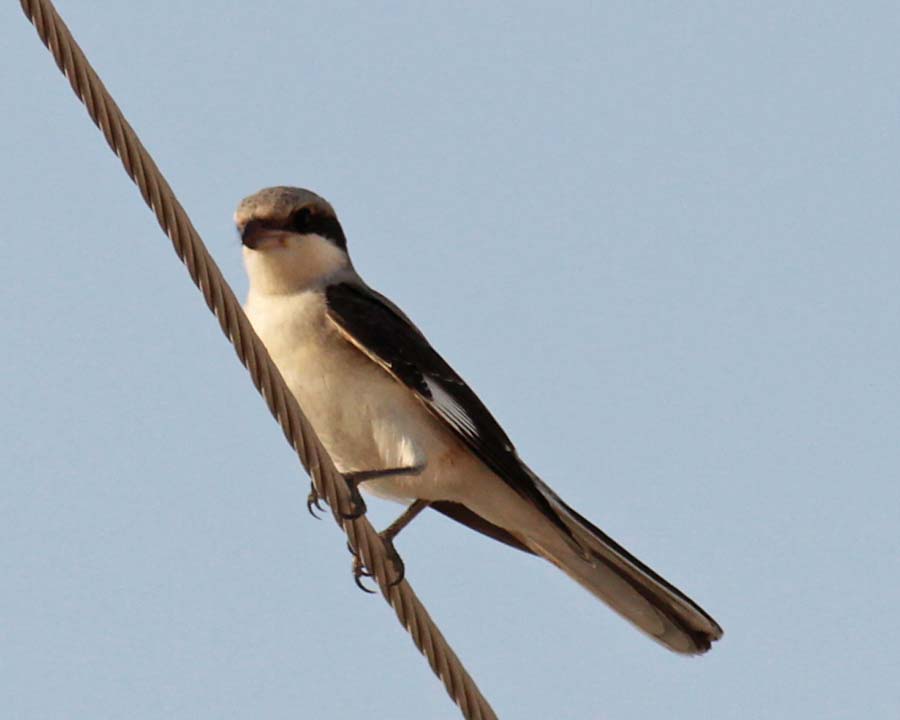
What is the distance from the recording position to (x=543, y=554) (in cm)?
737

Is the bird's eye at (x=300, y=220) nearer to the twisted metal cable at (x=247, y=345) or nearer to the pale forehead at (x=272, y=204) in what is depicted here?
the pale forehead at (x=272, y=204)

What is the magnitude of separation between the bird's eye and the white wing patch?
2.92ft

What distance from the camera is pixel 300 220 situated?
24.8 feet

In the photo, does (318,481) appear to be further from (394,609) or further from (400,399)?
(400,399)

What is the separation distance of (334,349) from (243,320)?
2.06 meters

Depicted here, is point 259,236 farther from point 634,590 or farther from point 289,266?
point 634,590

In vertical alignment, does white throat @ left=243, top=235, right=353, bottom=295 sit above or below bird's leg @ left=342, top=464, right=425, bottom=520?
above

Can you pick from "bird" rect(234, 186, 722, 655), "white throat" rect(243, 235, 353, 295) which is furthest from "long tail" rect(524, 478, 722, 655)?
"white throat" rect(243, 235, 353, 295)

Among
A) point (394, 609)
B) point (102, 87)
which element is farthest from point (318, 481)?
point (102, 87)

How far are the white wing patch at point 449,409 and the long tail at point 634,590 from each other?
390 mm

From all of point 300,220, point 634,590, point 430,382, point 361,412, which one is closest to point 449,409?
point 430,382

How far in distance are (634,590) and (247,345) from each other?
2.59 metres

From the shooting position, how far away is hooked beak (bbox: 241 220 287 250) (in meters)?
7.30

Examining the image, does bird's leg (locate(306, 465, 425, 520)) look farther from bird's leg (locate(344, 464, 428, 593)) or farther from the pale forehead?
the pale forehead
